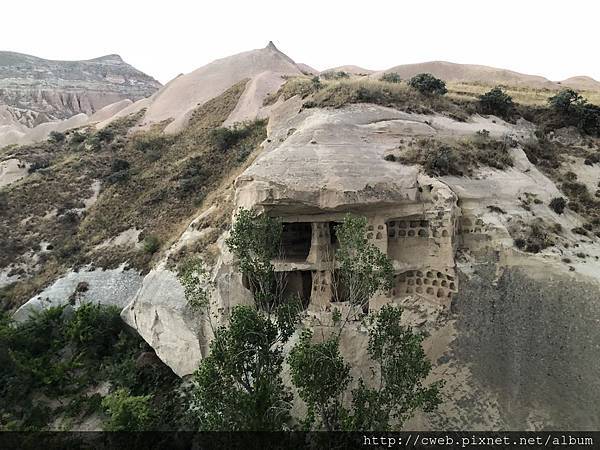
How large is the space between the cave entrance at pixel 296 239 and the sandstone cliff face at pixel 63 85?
207 feet

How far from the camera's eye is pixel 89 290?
20938 millimetres

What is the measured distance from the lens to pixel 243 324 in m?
9.65

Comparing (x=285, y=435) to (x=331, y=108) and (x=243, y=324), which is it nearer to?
(x=243, y=324)

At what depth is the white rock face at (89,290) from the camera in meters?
A: 20.3

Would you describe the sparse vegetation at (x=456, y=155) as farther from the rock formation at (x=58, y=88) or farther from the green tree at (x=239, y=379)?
the rock formation at (x=58, y=88)

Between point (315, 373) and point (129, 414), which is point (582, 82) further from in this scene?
point (129, 414)

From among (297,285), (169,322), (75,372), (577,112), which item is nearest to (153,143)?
(75,372)

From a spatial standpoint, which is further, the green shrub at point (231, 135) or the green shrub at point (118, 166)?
the green shrub at point (118, 166)

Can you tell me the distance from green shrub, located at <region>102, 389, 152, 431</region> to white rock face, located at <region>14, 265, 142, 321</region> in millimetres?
6443

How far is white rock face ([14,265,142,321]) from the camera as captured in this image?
20.3m

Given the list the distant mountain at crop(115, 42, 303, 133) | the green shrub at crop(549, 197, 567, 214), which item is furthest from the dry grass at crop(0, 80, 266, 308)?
the green shrub at crop(549, 197, 567, 214)

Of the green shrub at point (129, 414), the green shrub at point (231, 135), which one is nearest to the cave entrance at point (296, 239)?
the green shrub at point (129, 414)

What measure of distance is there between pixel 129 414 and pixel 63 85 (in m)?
82.9

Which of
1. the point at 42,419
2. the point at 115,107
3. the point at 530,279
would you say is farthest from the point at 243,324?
the point at 115,107
